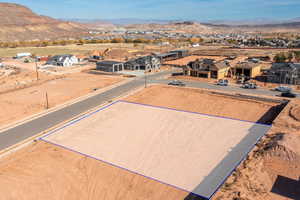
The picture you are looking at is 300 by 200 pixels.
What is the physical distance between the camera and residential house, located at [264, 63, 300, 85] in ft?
123

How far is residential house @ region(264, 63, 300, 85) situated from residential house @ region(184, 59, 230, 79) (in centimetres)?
789

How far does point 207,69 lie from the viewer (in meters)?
44.2

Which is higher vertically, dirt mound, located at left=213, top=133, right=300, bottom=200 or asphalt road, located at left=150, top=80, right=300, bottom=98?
asphalt road, located at left=150, top=80, right=300, bottom=98

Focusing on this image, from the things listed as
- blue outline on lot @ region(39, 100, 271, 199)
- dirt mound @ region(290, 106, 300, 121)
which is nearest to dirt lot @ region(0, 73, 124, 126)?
blue outline on lot @ region(39, 100, 271, 199)

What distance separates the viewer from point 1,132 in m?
23.3

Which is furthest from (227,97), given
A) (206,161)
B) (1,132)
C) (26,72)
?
(26,72)

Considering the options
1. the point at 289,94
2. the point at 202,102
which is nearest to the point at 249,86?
the point at 289,94

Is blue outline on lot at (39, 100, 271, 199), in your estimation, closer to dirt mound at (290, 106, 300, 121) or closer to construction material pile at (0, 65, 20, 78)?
dirt mound at (290, 106, 300, 121)

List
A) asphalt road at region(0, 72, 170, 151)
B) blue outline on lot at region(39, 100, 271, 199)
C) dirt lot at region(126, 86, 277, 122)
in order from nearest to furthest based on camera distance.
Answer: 1. blue outline on lot at region(39, 100, 271, 199)
2. asphalt road at region(0, 72, 170, 151)
3. dirt lot at region(126, 86, 277, 122)

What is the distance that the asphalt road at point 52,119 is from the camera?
22.2 m

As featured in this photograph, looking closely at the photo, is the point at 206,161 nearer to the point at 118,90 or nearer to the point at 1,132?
the point at 1,132

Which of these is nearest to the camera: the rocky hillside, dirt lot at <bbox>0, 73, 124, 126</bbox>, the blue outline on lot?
the blue outline on lot

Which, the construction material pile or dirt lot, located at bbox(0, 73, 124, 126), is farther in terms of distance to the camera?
the construction material pile

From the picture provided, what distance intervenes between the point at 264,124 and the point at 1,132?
2615cm
